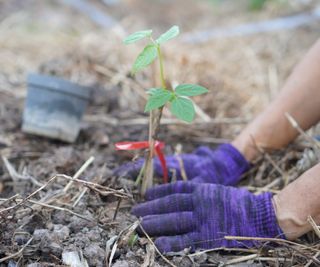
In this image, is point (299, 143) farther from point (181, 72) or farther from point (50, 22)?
point (50, 22)

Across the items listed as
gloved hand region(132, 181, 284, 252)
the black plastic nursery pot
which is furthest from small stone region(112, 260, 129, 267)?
the black plastic nursery pot

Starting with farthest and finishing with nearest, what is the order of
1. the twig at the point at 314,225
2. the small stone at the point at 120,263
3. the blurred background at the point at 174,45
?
the blurred background at the point at 174,45, the twig at the point at 314,225, the small stone at the point at 120,263

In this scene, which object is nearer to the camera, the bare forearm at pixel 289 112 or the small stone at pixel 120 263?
the small stone at pixel 120 263

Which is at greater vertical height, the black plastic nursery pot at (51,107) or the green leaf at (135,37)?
the green leaf at (135,37)

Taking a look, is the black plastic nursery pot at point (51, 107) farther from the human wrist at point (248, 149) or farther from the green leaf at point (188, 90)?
the green leaf at point (188, 90)

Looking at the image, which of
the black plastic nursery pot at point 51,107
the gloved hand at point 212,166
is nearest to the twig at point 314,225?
the gloved hand at point 212,166

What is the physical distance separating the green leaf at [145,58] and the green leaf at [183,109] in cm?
12

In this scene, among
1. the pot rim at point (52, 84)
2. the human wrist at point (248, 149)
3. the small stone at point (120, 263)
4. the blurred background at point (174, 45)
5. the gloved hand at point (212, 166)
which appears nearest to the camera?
the small stone at point (120, 263)

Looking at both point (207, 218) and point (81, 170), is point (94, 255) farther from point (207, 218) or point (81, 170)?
point (81, 170)

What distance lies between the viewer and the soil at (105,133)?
1175mm

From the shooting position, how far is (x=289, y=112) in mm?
1654

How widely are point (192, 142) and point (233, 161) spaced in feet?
1.34

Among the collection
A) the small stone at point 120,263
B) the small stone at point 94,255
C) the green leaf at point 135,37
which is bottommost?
the small stone at point 120,263

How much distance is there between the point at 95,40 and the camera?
117 inches
